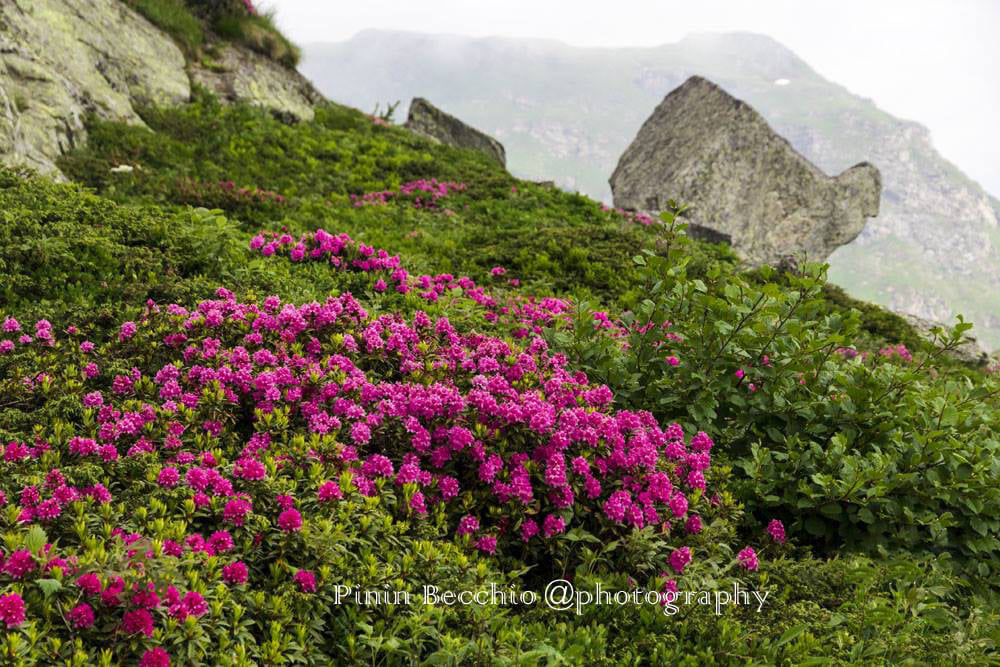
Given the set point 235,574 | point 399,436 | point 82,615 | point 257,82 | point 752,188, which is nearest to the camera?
point 82,615

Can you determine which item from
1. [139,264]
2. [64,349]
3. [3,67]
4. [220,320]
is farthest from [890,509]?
[3,67]

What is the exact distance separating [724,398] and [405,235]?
8.83 metres

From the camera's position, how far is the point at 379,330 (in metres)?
5.11

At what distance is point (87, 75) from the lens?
14.2 metres

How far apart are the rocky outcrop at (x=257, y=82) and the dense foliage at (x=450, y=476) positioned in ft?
44.4

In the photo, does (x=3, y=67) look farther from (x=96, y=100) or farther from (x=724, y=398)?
(x=724, y=398)

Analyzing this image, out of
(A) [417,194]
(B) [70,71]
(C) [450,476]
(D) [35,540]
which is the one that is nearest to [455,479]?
(C) [450,476]

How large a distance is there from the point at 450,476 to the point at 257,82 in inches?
787

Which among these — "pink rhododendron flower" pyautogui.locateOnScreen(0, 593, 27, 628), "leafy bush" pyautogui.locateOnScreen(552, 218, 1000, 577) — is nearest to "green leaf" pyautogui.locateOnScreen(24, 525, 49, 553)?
"pink rhododendron flower" pyautogui.locateOnScreen(0, 593, 27, 628)

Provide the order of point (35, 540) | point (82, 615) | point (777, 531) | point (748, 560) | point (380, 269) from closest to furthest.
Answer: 1. point (82, 615)
2. point (35, 540)
3. point (748, 560)
4. point (777, 531)
5. point (380, 269)

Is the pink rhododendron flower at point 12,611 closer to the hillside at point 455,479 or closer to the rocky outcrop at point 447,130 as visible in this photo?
the hillside at point 455,479

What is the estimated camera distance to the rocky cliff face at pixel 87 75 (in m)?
11.2

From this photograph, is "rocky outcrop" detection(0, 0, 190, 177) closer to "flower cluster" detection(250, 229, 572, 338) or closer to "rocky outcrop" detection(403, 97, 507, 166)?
"flower cluster" detection(250, 229, 572, 338)

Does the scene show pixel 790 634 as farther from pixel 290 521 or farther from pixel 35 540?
pixel 35 540
